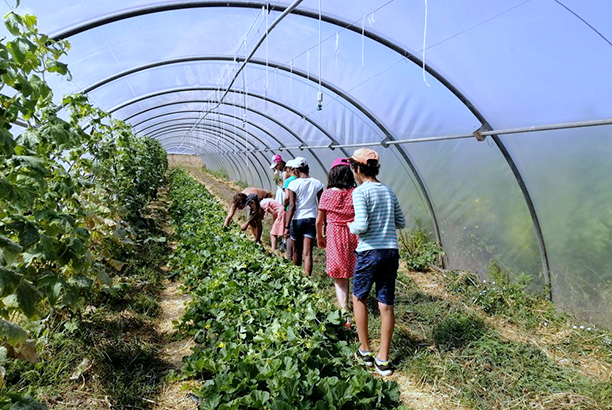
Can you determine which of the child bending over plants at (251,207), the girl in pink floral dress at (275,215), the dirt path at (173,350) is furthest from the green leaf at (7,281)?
the child bending over plants at (251,207)

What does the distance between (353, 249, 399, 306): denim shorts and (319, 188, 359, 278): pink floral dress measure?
1.84 feet

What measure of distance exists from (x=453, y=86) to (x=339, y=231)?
8.40 ft

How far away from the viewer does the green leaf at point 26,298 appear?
1959mm

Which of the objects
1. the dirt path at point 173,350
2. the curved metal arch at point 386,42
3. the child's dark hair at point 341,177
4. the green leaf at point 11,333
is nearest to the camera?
the green leaf at point 11,333

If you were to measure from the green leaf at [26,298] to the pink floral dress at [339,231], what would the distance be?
2443 mm

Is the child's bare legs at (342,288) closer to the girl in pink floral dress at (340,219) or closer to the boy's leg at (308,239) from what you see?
the girl in pink floral dress at (340,219)

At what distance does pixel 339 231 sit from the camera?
12.7ft

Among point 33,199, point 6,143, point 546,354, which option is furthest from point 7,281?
point 546,354

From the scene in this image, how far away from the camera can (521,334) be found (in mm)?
Answer: 4250

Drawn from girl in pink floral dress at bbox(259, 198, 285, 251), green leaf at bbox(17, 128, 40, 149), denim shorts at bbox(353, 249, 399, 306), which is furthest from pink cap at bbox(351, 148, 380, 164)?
girl in pink floral dress at bbox(259, 198, 285, 251)

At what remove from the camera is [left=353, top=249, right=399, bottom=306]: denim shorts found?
328 cm

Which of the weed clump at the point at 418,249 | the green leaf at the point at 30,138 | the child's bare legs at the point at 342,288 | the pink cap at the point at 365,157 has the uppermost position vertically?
the green leaf at the point at 30,138

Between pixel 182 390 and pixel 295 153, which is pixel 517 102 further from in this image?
pixel 295 153

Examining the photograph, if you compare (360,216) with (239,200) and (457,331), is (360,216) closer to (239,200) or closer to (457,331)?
(457,331)
